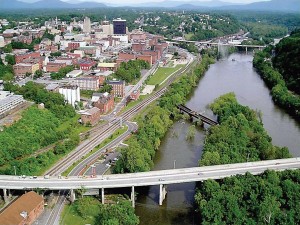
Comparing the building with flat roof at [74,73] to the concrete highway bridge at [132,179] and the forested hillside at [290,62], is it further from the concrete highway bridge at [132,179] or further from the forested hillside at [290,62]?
the concrete highway bridge at [132,179]

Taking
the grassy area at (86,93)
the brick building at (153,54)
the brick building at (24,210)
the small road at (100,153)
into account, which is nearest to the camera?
the brick building at (24,210)

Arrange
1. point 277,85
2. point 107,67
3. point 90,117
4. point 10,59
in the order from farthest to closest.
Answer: point 10,59
point 107,67
point 277,85
point 90,117

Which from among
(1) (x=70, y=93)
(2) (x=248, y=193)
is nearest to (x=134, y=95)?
(1) (x=70, y=93)

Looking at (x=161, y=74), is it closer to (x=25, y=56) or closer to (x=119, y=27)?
(x=25, y=56)

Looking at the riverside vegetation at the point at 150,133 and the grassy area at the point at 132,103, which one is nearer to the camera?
the riverside vegetation at the point at 150,133

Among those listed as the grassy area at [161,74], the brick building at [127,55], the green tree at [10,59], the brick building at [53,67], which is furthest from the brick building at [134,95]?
the green tree at [10,59]

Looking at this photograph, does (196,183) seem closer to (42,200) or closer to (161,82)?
(42,200)

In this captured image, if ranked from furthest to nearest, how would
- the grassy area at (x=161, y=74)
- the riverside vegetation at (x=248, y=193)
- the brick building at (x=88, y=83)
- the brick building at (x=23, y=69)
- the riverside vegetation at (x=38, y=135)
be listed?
the grassy area at (x=161, y=74) < the brick building at (x=23, y=69) < the brick building at (x=88, y=83) < the riverside vegetation at (x=38, y=135) < the riverside vegetation at (x=248, y=193)
